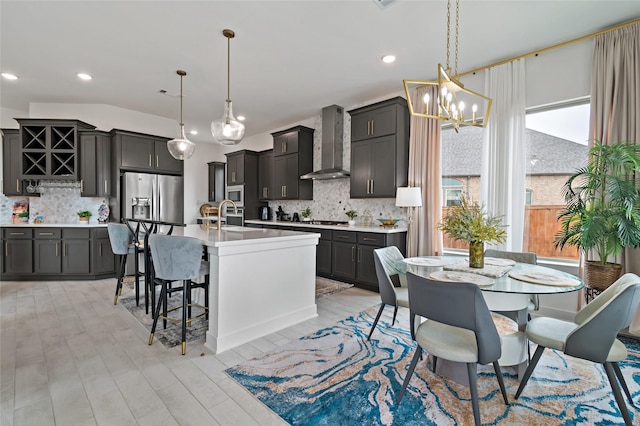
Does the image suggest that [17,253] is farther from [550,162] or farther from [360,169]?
[550,162]

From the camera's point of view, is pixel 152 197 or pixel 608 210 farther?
pixel 152 197

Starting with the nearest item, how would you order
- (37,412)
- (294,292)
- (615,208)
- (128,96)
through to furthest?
(37,412) → (615,208) → (294,292) → (128,96)

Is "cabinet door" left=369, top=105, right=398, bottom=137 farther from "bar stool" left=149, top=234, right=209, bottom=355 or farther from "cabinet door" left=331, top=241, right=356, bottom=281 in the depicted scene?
"bar stool" left=149, top=234, right=209, bottom=355

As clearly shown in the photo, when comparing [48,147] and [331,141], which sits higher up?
[331,141]

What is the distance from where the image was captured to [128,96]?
498 centimetres

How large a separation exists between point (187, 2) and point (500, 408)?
3984 mm

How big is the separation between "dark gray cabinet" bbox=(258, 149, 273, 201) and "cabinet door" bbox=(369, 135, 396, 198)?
9.14ft

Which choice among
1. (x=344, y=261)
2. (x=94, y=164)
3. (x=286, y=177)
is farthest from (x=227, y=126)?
(x=94, y=164)

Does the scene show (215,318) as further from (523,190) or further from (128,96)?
(128,96)

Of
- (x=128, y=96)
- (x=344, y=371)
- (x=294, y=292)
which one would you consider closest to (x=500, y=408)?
(x=344, y=371)

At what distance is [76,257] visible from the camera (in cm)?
482

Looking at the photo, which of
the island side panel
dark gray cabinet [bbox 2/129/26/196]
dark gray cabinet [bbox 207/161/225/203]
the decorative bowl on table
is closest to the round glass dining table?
the island side panel

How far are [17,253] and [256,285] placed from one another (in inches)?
188

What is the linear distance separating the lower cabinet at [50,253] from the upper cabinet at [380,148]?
14.9ft
